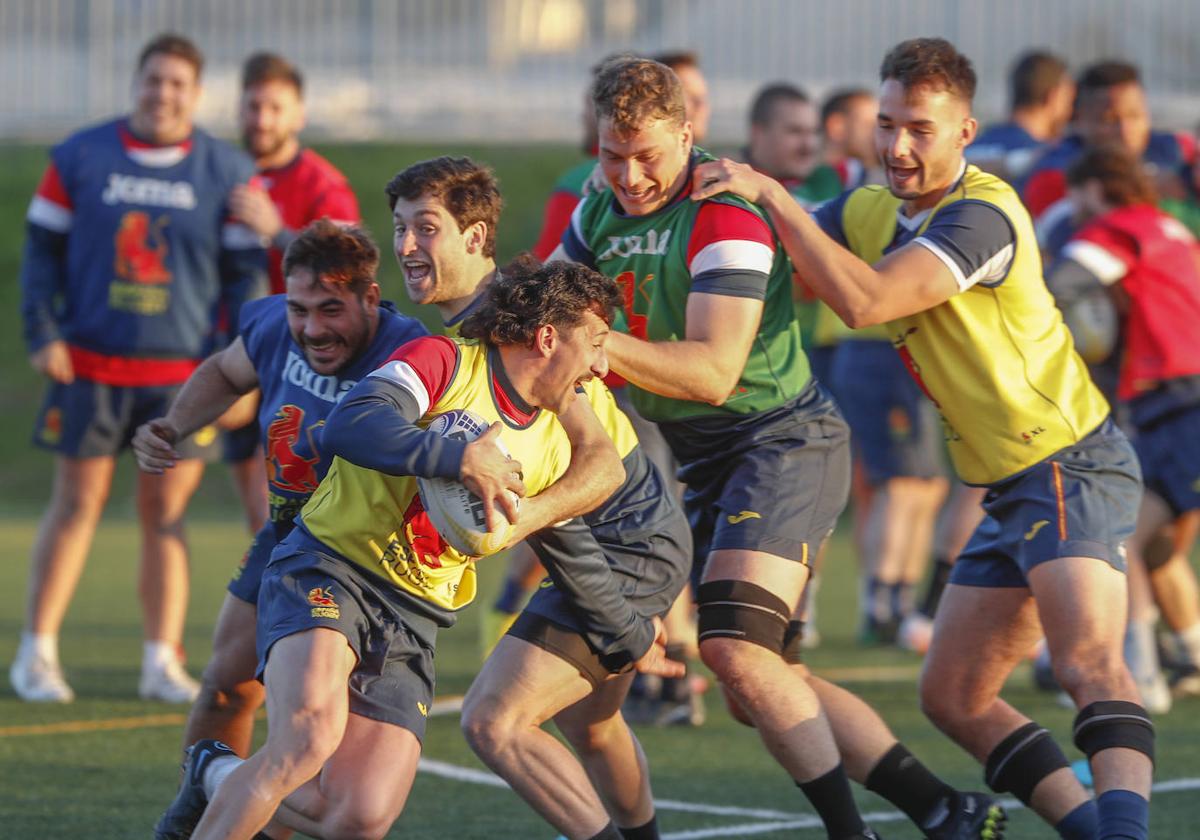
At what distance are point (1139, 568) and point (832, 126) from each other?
138 inches

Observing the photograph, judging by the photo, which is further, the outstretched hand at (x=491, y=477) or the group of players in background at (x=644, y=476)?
the group of players in background at (x=644, y=476)

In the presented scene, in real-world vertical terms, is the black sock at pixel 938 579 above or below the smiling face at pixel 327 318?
below

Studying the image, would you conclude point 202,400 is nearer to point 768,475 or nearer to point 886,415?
point 768,475

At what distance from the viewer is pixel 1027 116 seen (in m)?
9.32

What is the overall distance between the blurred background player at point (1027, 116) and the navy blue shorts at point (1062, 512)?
4369 mm

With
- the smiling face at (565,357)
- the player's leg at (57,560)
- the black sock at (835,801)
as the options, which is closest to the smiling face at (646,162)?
the smiling face at (565,357)

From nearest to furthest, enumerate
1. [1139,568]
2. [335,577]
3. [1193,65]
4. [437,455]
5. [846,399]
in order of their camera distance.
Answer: [437,455] → [335,577] → [1139,568] → [846,399] → [1193,65]

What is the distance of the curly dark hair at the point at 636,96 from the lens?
15.0 ft

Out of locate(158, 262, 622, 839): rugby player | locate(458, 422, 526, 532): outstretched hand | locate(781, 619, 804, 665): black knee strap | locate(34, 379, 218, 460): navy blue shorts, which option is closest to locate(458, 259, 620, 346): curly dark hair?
locate(158, 262, 622, 839): rugby player

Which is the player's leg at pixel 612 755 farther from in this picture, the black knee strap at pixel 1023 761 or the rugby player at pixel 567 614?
the black knee strap at pixel 1023 761

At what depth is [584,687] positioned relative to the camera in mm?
4469

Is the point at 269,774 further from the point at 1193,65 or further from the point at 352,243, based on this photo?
the point at 1193,65

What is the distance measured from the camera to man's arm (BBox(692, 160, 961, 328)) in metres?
4.55

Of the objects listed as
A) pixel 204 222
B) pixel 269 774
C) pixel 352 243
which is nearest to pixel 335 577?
pixel 269 774
